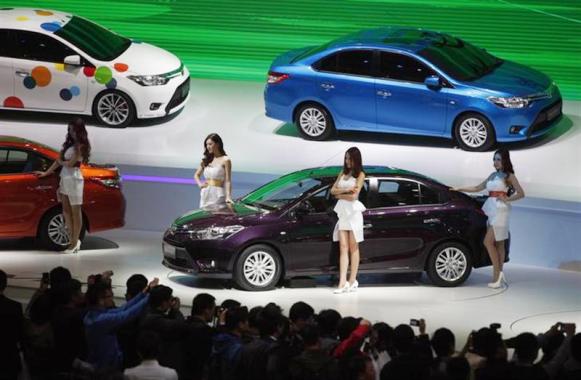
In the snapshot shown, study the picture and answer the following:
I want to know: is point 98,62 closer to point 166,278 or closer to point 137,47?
point 137,47

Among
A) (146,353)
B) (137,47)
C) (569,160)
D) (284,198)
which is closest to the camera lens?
(146,353)

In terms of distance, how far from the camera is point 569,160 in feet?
58.4

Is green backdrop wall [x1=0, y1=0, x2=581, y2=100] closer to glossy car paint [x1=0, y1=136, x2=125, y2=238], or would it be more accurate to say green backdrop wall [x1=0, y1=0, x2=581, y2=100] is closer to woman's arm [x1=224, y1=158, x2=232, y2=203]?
glossy car paint [x1=0, y1=136, x2=125, y2=238]

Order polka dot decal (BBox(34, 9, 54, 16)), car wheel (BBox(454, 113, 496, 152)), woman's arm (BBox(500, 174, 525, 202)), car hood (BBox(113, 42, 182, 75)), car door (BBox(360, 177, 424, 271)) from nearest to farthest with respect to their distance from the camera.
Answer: car door (BBox(360, 177, 424, 271)) < woman's arm (BBox(500, 174, 525, 202)) < car wheel (BBox(454, 113, 496, 152)) < car hood (BBox(113, 42, 182, 75)) < polka dot decal (BBox(34, 9, 54, 16))

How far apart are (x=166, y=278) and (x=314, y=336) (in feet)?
21.4

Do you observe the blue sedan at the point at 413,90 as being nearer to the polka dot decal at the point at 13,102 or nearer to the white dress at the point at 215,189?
the white dress at the point at 215,189

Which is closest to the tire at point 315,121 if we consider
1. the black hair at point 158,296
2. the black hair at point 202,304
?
the black hair at point 158,296

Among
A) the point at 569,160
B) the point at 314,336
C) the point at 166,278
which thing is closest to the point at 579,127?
the point at 569,160

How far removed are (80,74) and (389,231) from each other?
505cm

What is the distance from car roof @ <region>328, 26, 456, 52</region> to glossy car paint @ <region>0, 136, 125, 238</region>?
328 cm

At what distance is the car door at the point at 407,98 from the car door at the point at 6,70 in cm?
470

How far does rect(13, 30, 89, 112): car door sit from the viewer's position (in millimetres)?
18719

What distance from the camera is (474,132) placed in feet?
57.9

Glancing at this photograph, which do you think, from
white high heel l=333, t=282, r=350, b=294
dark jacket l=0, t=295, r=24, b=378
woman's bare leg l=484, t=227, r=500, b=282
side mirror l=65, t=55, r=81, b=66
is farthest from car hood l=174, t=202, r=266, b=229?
dark jacket l=0, t=295, r=24, b=378
